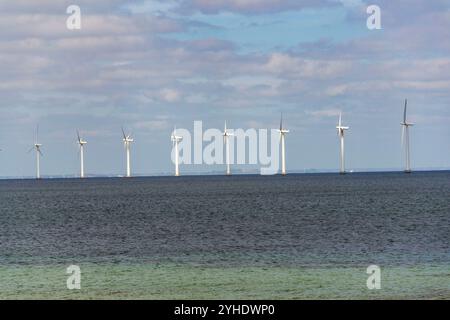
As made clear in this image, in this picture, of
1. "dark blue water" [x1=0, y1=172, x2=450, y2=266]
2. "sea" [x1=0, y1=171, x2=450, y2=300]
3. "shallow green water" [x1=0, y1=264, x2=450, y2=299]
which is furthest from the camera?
"dark blue water" [x1=0, y1=172, x2=450, y2=266]

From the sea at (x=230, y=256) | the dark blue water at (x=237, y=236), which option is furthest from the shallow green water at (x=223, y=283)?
the dark blue water at (x=237, y=236)

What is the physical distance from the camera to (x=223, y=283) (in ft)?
153

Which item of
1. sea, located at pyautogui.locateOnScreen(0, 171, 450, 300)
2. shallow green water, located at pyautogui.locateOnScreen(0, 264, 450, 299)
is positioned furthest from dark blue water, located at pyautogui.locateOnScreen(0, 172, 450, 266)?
shallow green water, located at pyautogui.locateOnScreen(0, 264, 450, 299)

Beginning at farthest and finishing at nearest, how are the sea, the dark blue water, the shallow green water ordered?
the dark blue water → the sea → the shallow green water

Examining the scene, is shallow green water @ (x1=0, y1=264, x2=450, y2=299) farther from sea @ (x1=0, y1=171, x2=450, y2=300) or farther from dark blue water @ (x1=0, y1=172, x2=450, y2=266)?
dark blue water @ (x1=0, y1=172, x2=450, y2=266)

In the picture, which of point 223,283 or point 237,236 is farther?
point 237,236

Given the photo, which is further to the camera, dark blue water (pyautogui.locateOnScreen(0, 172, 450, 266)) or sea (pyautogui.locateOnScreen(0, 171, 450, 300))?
dark blue water (pyautogui.locateOnScreen(0, 172, 450, 266))

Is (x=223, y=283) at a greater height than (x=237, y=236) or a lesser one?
greater

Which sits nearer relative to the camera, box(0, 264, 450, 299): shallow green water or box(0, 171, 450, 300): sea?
box(0, 264, 450, 299): shallow green water

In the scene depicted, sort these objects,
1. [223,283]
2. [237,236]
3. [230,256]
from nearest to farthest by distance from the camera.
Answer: [223,283] → [230,256] → [237,236]

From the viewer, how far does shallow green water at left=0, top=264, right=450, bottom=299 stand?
43.0m

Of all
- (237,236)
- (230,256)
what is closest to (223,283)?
(230,256)

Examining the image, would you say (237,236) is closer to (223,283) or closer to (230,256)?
(230,256)
